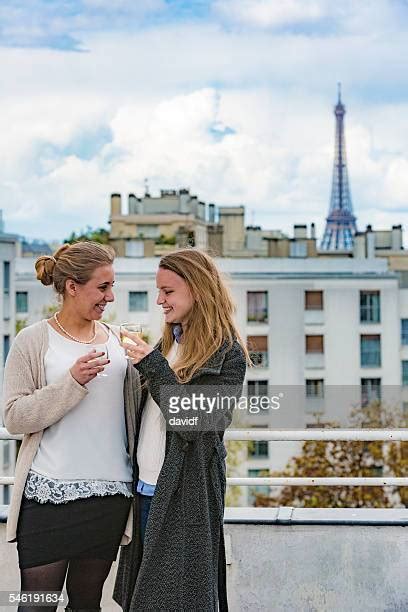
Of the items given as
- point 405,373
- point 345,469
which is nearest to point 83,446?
point 345,469

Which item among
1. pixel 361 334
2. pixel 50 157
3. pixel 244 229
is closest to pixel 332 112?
pixel 50 157

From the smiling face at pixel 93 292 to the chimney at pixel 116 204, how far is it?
43.4 meters

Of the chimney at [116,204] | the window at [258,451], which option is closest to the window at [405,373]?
the window at [258,451]

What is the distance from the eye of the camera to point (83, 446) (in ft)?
8.02

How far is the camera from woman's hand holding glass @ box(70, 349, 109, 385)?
2350 mm

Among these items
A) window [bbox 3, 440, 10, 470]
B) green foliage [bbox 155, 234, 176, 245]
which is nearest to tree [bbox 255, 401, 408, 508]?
window [bbox 3, 440, 10, 470]

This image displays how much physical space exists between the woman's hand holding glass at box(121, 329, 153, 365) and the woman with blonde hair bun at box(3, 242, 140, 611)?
82mm

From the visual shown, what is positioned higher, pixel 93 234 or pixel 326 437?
pixel 93 234

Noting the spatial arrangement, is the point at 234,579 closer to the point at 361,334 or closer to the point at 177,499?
the point at 177,499

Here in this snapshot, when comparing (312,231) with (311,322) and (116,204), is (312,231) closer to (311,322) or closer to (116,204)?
(311,322)

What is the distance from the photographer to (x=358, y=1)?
6166 cm

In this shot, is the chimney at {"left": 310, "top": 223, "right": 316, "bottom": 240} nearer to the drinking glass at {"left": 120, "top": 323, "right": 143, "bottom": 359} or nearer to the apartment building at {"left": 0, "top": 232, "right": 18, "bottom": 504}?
the apartment building at {"left": 0, "top": 232, "right": 18, "bottom": 504}

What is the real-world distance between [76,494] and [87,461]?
0.26ft

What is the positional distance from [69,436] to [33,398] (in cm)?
13
